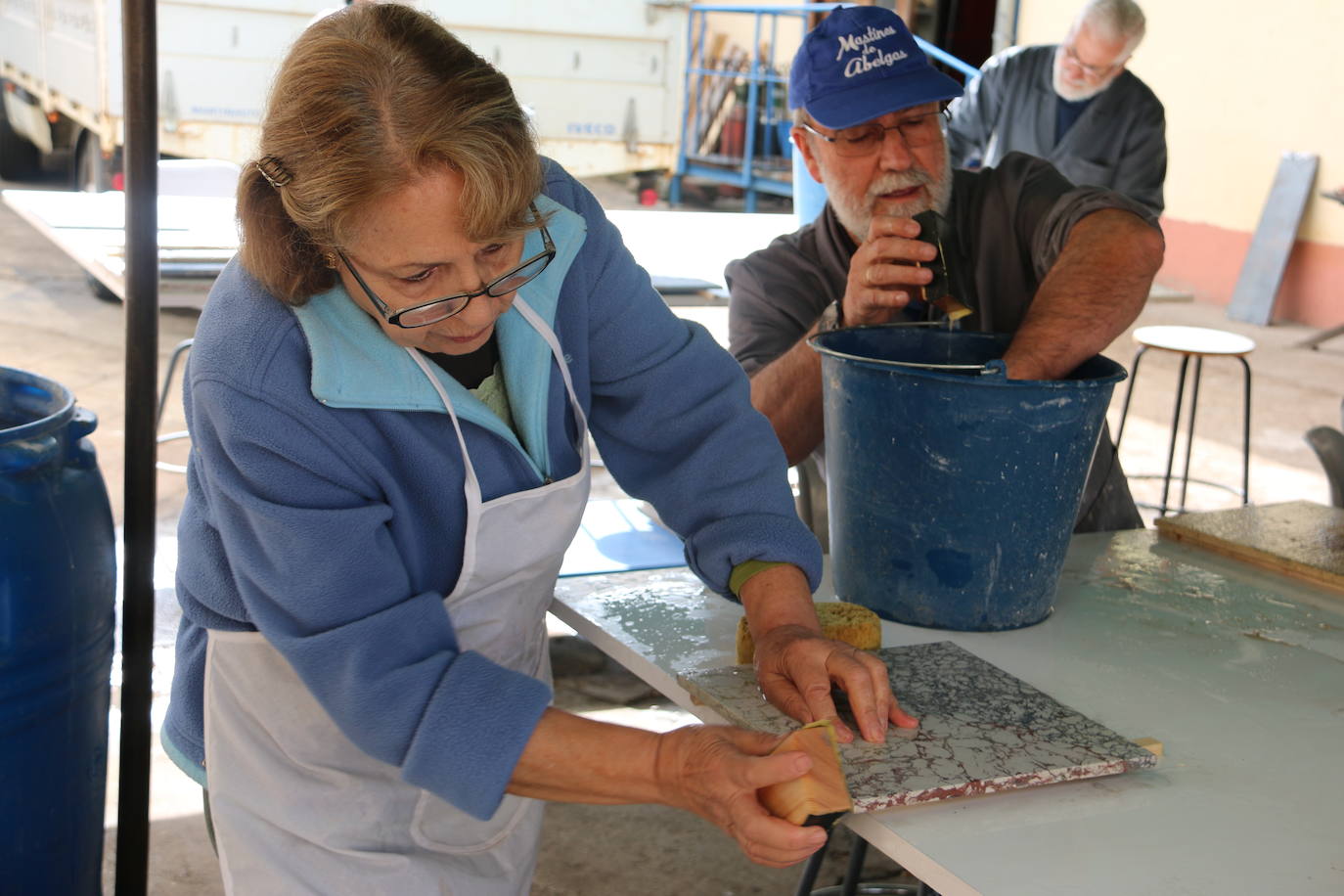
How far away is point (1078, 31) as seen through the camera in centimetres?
451

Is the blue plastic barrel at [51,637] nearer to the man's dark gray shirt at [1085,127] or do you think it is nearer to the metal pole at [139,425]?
the metal pole at [139,425]

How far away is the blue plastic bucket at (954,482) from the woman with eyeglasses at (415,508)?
0.14m

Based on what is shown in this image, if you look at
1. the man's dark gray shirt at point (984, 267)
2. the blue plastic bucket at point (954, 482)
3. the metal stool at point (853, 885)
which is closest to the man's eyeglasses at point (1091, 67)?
the man's dark gray shirt at point (984, 267)

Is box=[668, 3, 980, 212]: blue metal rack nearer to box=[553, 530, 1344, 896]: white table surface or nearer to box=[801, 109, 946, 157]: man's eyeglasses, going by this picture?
box=[801, 109, 946, 157]: man's eyeglasses

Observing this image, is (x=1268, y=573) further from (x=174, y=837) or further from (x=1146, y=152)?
(x=1146, y=152)

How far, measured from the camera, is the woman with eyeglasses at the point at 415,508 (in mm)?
1174

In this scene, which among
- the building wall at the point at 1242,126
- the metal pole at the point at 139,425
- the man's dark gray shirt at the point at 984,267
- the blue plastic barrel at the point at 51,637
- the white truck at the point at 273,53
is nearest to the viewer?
the metal pole at the point at 139,425

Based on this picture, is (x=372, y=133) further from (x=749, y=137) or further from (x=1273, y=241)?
(x=749, y=137)

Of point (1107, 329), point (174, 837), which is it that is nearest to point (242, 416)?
point (1107, 329)

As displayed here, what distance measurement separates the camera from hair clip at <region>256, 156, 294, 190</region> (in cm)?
121

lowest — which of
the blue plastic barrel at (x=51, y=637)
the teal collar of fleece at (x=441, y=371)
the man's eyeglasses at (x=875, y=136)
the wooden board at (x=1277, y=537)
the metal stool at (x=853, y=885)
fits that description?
the metal stool at (x=853, y=885)

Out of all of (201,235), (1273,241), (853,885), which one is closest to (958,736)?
(853,885)

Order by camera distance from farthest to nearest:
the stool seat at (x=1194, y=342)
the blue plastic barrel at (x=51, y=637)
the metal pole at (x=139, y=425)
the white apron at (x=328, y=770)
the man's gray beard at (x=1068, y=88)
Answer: the man's gray beard at (x=1068, y=88)
the stool seat at (x=1194, y=342)
the blue plastic barrel at (x=51, y=637)
the metal pole at (x=139, y=425)
the white apron at (x=328, y=770)

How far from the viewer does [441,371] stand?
52.4 inches
